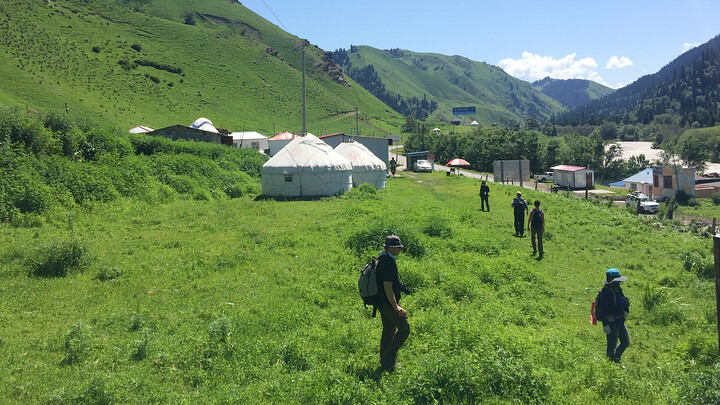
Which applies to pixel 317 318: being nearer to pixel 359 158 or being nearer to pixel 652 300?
pixel 652 300

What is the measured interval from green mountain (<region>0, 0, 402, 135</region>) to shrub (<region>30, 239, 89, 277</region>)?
110ft

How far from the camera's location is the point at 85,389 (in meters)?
5.03

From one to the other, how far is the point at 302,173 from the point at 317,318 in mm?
19553

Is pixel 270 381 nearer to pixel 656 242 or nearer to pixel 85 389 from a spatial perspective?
pixel 85 389

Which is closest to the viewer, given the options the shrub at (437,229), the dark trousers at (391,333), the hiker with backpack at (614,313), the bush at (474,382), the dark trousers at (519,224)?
the bush at (474,382)

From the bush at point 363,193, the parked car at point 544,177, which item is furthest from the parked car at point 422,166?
the bush at point 363,193

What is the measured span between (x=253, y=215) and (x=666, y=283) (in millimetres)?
15250

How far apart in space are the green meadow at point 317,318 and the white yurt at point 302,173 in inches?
435

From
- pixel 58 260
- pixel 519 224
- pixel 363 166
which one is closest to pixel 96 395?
pixel 58 260

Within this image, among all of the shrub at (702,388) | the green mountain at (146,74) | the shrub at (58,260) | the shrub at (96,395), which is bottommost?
the shrub at (702,388)

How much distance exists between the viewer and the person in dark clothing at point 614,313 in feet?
21.7

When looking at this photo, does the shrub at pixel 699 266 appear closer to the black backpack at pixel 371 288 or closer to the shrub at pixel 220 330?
the black backpack at pixel 371 288

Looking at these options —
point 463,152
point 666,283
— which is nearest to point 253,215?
point 666,283

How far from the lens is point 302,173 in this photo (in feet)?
87.5
